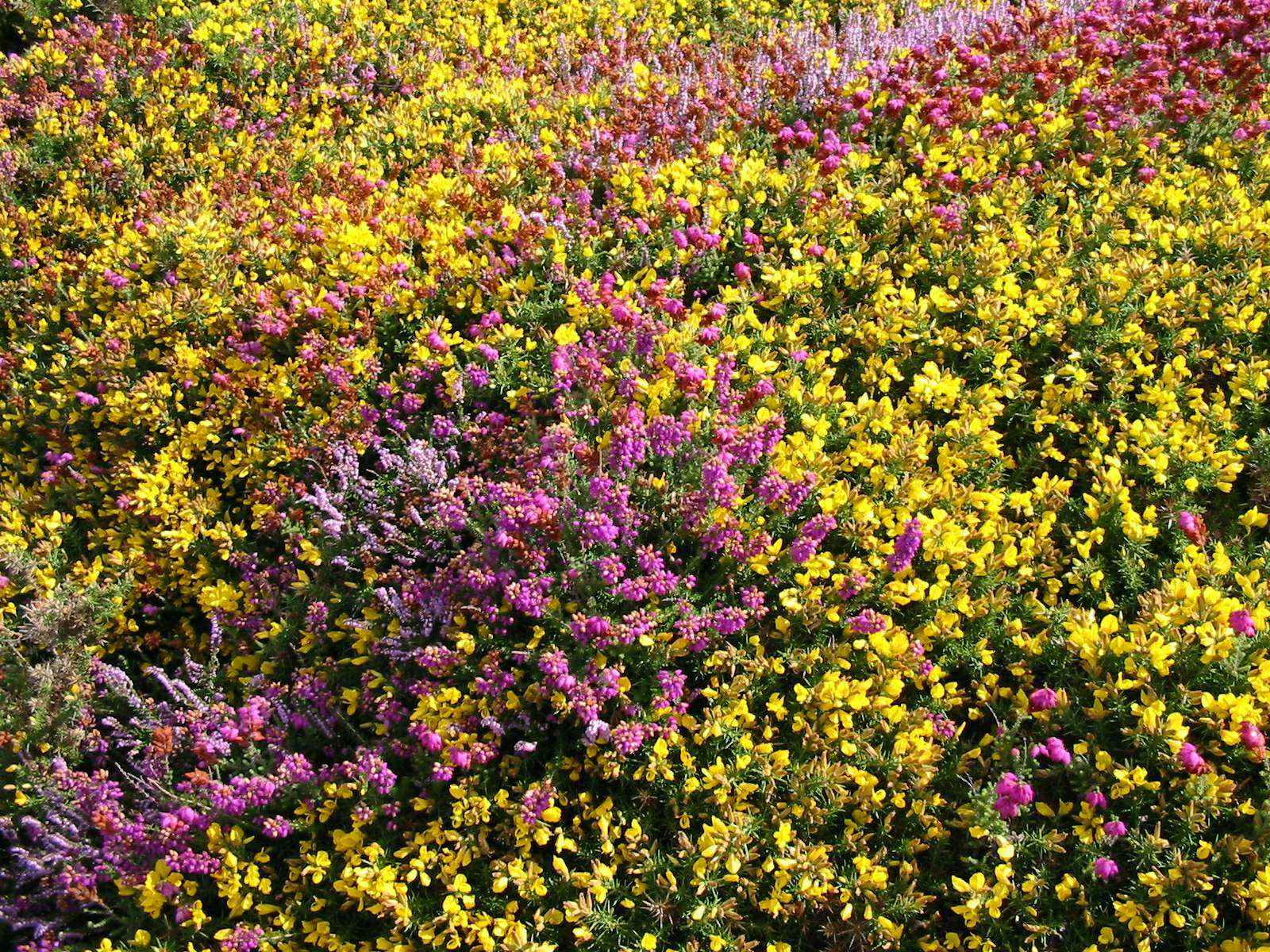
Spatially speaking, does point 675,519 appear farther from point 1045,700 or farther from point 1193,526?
point 1193,526

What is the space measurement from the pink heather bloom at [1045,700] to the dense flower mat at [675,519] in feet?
0.05

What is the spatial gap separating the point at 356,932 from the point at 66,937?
95cm

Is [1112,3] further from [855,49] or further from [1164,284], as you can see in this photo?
[1164,284]

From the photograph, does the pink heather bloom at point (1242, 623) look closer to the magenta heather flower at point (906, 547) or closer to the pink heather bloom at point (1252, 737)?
the pink heather bloom at point (1252, 737)

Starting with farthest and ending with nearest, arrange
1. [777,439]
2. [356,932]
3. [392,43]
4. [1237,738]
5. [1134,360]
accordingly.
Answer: [392,43]
[1134,360]
[777,439]
[356,932]
[1237,738]

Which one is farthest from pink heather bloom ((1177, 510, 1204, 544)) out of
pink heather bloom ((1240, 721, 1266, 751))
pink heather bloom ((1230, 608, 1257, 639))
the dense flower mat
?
pink heather bloom ((1240, 721, 1266, 751))

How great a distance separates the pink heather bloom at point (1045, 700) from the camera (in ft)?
8.74

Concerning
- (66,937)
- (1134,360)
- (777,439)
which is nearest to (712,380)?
(777,439)

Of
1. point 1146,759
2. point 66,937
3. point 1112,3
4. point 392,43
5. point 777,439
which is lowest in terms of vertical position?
point 66,937

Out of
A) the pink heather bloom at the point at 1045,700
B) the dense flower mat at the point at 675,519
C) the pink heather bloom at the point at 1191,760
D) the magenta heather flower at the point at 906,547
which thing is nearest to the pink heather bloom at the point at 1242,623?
the dense flower mat at the point at 675,519

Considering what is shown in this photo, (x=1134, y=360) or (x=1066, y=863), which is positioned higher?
(x=1134, y=360)

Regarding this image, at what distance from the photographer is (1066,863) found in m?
2.48

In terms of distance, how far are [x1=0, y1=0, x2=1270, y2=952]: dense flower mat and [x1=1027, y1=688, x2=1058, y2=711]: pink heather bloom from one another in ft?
0.05

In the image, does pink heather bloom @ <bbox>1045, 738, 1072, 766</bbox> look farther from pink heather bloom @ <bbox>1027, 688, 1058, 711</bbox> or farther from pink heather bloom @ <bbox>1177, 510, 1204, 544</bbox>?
pink heather bloom @ <bbox>1177, 510, 1204, 544</bbox>
